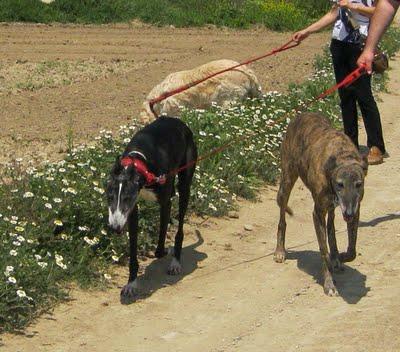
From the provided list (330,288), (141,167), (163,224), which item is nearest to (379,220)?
(330,288)

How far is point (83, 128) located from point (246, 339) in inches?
236

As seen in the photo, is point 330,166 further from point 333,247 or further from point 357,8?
point 357,8

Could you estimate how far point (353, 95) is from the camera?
10.0 metres

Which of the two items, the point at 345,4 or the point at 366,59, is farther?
the point at 345,4

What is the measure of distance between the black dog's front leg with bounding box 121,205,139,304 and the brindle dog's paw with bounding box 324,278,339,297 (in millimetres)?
1383

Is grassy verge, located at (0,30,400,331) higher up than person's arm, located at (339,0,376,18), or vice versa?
person's arm, located at (339,0,376,18)

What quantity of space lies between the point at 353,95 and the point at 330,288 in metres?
3.53

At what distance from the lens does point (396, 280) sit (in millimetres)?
7207

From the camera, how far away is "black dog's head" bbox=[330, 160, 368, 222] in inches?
258

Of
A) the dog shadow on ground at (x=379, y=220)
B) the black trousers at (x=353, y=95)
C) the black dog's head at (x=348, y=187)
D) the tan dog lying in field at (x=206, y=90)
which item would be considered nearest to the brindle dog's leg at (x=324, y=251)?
the black dog's head at (x=348, y=187)

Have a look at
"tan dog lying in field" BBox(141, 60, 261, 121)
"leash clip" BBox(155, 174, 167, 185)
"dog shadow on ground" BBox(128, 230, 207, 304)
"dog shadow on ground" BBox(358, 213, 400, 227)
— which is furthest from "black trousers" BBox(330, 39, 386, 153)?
"leash clip" BBox(155, 174, 167, 185)

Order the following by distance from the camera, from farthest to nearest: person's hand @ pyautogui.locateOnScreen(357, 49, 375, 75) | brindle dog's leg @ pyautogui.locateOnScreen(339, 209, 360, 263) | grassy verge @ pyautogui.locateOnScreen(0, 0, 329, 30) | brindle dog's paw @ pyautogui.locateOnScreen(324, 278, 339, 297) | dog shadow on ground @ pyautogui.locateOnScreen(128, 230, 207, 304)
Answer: grassy verge @ pyautogui.locateOnScreen(0, 0, 329, 30) < person's hand @ pyautogui.locateOnScreen(357, 49, 375, 75) < dog shadow on ground @ pyautogui.locateOnScreen(128, 230, 207, 304) < brindle dog's leg @ pyautogui.locateOnScreen(339, 209, 360, 263) < brindle dog's paw @ pyautogui.locateOnScreen(324, 278, 339, 297)

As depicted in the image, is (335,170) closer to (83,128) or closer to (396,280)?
(396,280)

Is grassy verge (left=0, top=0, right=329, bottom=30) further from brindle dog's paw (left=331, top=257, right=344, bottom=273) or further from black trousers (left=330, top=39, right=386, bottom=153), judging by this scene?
brindle dog's paw (left=331, top=257, right=344, bottom=273)
